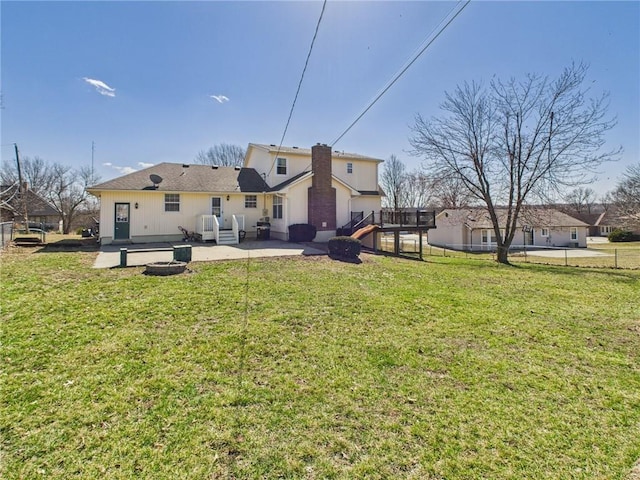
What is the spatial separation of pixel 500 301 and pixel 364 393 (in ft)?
18.3

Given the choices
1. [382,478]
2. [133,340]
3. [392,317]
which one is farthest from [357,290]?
[382,478]

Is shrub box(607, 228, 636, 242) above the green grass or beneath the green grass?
above

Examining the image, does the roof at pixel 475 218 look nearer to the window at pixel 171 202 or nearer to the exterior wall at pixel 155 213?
the exterior wall at pixel 155 213

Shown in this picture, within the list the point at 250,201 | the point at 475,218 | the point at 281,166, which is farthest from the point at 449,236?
the point at 250,201

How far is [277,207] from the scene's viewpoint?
723 inches

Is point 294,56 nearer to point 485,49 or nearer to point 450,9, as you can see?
point 450,9

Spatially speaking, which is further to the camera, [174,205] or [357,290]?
[174,205]

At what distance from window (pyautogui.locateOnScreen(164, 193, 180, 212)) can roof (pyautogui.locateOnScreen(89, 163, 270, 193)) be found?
391mm

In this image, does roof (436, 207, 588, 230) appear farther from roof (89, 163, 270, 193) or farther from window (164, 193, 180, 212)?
window (164, 193, 180, 212)

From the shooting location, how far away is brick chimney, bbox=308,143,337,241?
17047mm

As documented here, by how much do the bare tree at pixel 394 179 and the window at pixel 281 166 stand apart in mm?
35535

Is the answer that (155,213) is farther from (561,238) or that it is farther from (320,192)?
(561,238)

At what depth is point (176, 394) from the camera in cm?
328

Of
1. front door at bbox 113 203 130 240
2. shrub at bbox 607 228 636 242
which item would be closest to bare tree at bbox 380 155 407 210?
shrub at bbox 607 228 636 242
